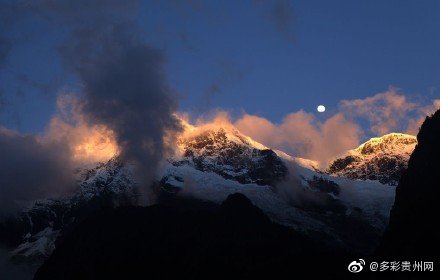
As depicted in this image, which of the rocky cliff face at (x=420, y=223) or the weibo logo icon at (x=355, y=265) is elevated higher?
the rocky cliff face at (x=420, y=223)

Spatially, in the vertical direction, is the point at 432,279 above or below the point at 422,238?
below

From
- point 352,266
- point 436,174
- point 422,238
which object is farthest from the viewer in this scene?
point 436,174

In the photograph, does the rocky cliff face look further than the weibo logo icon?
Yes

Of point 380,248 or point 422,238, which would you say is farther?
point 380,248

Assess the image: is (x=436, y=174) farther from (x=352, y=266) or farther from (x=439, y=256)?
(x=352, y=266)

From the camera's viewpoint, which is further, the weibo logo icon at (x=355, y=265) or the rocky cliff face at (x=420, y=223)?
the rocky cliff face at (x=420, y=223)

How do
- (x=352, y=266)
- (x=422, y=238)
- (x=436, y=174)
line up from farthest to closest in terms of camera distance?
1. (x=436, y=174)
2. (x=422, y=238)
3. (x=352, y=266)

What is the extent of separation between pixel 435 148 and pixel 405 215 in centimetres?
2162

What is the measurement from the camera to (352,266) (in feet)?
469

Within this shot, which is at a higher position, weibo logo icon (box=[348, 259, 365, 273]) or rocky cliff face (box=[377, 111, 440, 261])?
rocky cliff face (box=[377, 111, 440, 261])

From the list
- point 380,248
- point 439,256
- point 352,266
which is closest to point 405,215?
point 380,248

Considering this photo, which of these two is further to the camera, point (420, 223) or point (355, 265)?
point (420, 223)

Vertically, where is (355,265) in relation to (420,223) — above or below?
below

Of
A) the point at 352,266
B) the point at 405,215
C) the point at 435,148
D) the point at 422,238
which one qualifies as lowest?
the point at 352,266
